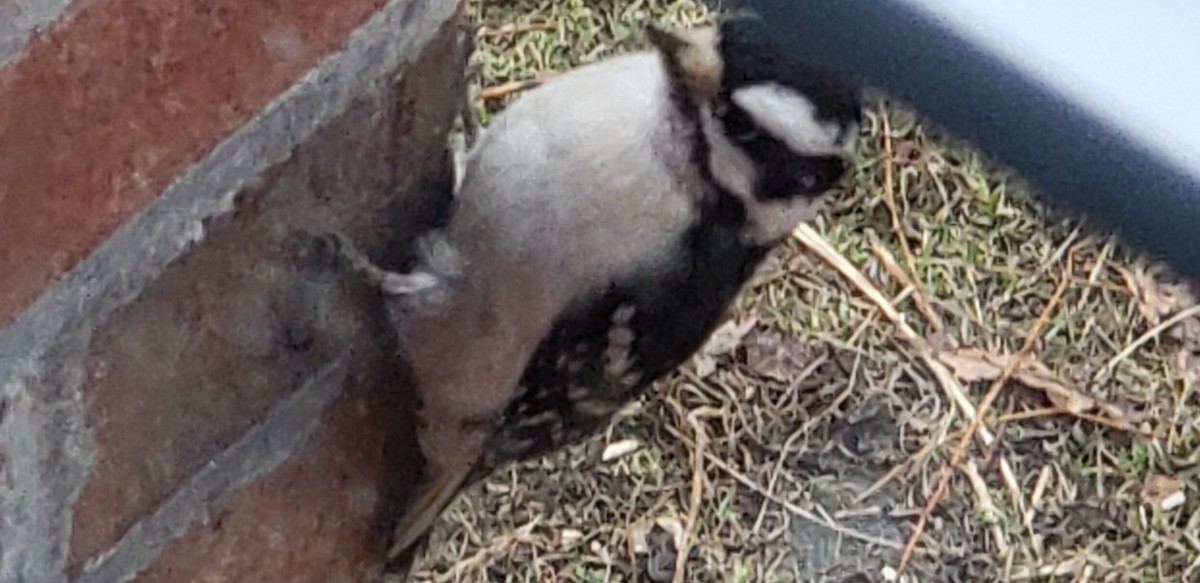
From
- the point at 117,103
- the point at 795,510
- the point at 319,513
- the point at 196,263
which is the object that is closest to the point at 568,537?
the point at 795,510

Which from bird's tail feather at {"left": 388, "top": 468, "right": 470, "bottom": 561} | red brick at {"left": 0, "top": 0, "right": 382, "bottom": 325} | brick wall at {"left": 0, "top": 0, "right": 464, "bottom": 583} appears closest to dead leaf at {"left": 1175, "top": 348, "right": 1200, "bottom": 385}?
bird's tail feather at {"left": 388, "top": 468, "right": 470, "bottom": 561}

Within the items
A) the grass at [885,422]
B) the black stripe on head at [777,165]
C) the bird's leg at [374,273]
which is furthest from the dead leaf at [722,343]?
the bird's leg at [374,273]

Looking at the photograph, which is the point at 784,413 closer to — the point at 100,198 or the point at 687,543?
the point at 687,543

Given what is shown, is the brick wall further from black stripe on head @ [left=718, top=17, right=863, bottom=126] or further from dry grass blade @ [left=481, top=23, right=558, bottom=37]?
dry grass blade @ [left=481, top=23, right=558, bottom=37]

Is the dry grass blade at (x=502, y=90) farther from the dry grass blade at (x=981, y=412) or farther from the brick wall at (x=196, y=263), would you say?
the brick wall at (x=196, y=263)

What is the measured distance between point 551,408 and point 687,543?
0.38 m

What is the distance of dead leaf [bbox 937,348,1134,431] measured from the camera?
1.29m

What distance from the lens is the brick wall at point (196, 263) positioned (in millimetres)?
418

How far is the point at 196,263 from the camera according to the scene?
53 centimetres

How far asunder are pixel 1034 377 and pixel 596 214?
25.4 inches

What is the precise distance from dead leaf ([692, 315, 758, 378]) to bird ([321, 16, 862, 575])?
1.42ft

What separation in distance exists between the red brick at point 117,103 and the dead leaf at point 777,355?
81 centimetres

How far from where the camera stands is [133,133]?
0.44m

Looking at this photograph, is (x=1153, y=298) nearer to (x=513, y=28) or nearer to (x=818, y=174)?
(x=513, y=28)
